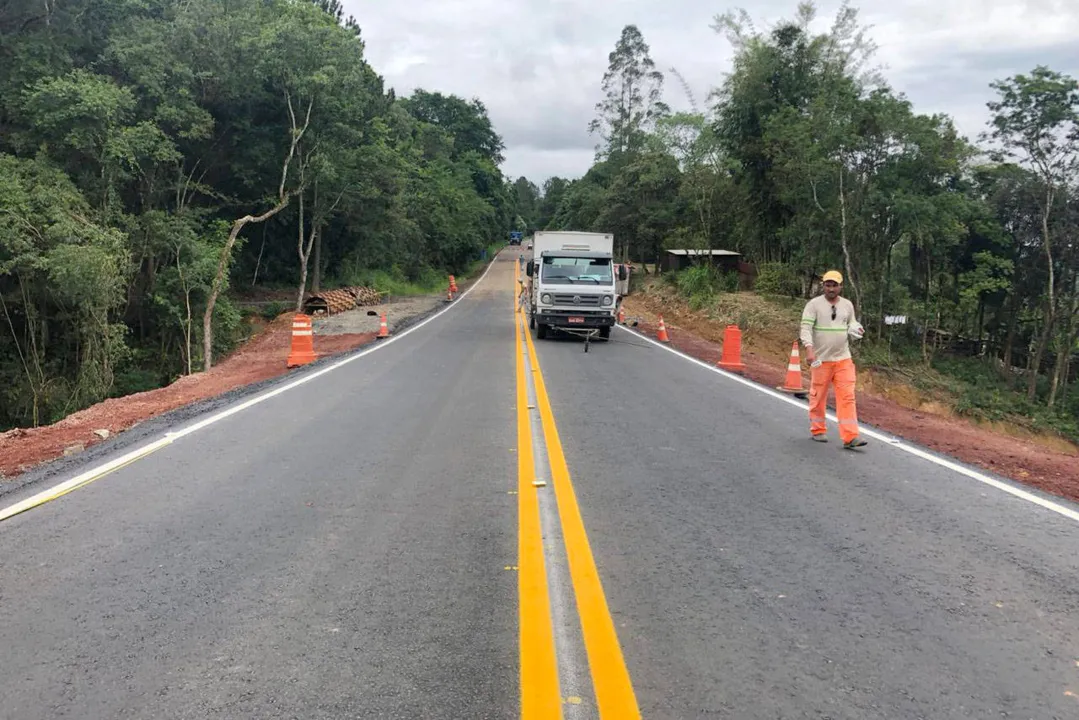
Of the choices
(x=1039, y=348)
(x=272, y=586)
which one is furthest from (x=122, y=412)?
(x=1039, y=348)

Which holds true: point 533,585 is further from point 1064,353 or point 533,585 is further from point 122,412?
point 1064,353

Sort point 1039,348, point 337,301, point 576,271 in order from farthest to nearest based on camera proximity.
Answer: point 337,301, point 1039,348, point 576,271

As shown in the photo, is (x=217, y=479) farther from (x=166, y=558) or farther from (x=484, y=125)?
(x=484, y=125)

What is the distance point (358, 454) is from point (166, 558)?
2672 mm

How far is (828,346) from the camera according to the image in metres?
7.87

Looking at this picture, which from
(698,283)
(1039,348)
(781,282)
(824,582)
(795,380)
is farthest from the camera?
(698,283)

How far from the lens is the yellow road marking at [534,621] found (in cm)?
286

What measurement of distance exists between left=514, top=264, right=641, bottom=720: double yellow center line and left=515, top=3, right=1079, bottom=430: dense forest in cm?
2377

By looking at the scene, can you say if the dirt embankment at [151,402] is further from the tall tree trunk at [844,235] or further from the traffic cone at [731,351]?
the tall tree trunk at [844,235]

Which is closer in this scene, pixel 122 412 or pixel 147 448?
pixel 147 448

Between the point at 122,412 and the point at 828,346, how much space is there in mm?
9520

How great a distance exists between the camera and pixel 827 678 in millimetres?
3047

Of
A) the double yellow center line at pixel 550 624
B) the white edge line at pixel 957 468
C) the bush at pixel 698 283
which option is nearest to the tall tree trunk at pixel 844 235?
the bush at pixel 698 283

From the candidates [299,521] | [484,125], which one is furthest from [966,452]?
[484,125]
